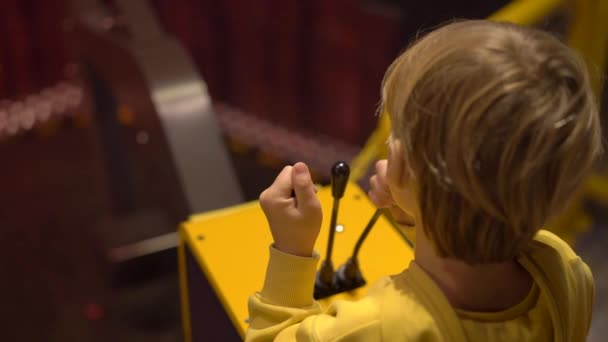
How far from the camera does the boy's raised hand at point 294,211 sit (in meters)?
0.87

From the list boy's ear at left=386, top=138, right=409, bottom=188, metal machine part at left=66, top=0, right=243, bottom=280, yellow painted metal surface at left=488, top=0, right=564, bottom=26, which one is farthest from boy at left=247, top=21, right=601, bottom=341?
yellow painted metal surface at left=488, top=0, right=564, bottom=26

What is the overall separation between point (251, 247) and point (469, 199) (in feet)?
1.70

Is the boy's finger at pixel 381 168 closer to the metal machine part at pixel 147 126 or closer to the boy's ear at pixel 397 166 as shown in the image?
the boy's ear at pixel 397 166

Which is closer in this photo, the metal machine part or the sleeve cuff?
the sleeve cuff

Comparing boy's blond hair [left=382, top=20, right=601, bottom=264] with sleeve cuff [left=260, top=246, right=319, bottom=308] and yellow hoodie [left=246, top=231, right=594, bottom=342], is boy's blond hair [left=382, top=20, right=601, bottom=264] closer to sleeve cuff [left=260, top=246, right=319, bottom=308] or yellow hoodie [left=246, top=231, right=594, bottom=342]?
yellow hoodie [left=246, top=231, right=594, bottom=342]

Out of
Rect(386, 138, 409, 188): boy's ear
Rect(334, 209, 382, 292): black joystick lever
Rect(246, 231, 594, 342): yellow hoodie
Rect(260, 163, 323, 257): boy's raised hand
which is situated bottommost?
Rect(334, 209, 382, 292): black joystick lever

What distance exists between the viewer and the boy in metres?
0.70

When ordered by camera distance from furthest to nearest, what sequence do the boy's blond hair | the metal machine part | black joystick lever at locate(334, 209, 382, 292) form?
the metal machine part → black joystick lever at locate(334, 209, 382, 292) → the boy's blond hair

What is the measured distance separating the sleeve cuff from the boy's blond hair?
0.18 meters

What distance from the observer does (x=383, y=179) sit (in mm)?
890

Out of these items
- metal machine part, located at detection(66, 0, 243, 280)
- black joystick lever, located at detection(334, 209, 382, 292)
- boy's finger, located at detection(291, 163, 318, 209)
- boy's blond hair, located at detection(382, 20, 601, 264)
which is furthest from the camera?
metal machine part, located at detection(66, 0, 243, 280)

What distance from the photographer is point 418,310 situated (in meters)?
0.78

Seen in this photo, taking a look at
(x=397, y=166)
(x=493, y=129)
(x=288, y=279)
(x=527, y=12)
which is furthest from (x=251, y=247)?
(x=527, y=12)

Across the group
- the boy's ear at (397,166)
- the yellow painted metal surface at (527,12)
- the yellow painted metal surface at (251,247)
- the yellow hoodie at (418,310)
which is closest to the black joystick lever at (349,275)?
the yellow painted metal surface at (251,247)
